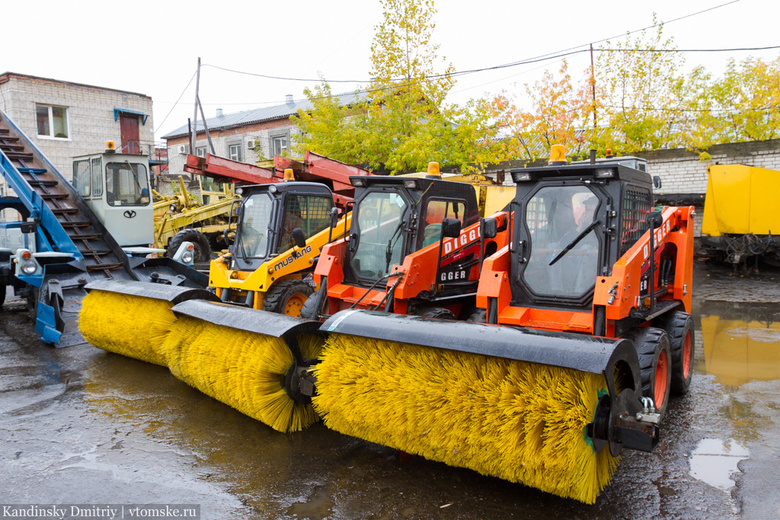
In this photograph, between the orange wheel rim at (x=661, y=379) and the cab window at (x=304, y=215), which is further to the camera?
the cab window at (x=304, y=215)

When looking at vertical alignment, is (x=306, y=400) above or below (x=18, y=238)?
below

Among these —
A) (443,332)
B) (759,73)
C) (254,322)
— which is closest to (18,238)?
(254,322)

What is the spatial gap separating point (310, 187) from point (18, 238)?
19.5 ft

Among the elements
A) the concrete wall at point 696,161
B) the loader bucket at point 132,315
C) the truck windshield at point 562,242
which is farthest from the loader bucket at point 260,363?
Answer: the concrete wall at point 696,161

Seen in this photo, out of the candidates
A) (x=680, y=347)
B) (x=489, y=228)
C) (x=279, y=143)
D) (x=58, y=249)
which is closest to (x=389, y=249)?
(x=489, y=228)

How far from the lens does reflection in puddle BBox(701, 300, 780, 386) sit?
681cm

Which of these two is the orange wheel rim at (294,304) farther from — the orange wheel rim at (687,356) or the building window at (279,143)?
the building window at (279,143)

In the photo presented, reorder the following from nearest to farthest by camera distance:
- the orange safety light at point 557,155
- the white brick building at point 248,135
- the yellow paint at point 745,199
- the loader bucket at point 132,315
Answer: the orange safety light at point 557,155
the loader bucket at point 132,315
the yellow paint at point 745,199
the white brick building at point 248,135

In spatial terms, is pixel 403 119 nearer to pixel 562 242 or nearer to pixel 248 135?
pixel 562 242

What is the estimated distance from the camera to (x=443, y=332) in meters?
3.90

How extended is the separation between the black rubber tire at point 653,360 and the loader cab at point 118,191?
875 cm

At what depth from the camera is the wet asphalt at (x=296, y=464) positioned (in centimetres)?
382

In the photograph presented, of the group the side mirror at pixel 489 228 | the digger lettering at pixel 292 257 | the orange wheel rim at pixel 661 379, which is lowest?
the orange wheel rim at pixel 661 379

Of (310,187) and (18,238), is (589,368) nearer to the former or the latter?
(310,187)
